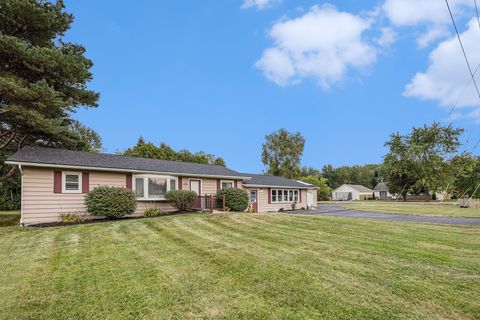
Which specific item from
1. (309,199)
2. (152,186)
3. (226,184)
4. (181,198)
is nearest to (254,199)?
(226,184)

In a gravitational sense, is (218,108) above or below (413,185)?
above

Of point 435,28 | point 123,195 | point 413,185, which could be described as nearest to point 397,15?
point 435,28

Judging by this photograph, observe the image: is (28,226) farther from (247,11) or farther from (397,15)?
(397,15)

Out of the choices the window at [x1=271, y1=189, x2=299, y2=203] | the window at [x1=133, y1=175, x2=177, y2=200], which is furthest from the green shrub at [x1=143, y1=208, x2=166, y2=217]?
the window at [x1=271, y1=189, x2=299, y2=203]

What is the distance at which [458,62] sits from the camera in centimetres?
1288

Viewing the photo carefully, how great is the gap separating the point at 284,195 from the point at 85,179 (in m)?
18.0

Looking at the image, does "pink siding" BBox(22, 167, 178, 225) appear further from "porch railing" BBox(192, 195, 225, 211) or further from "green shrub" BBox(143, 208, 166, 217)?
"porch railing" BBox(192, 195, 225, 211)

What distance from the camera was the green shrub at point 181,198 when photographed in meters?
16.4

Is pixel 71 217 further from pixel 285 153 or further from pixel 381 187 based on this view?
pixel 381 187

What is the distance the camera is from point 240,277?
5.04m

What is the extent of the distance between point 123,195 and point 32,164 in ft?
13.0

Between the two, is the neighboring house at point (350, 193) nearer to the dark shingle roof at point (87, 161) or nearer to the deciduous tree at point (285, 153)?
the deciduous tree at point (285, 153)

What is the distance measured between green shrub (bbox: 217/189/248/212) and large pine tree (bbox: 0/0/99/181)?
9.86 metres

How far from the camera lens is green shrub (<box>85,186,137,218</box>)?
13322 millimetres
